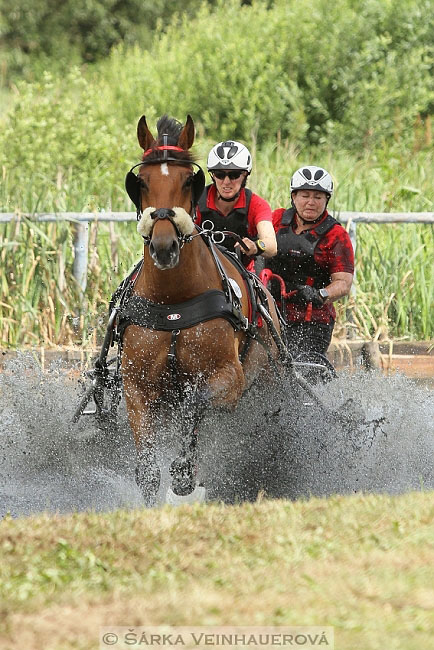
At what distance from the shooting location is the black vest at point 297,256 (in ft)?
26.6

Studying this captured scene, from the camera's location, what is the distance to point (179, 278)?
233 inches

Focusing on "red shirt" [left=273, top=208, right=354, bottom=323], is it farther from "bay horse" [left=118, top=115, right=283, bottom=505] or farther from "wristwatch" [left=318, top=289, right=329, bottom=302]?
"bay horse" [left=118, top=115, right=283, bottom=505]

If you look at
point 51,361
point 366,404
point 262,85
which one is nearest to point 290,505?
point 366,404

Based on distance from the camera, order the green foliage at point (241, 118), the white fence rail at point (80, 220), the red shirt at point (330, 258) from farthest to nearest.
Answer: the green foliage at point (241, 118) → the white fence rail at point (80, 220) → the red shirt at point (330, 258)

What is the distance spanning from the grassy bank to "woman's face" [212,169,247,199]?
2.26 meters

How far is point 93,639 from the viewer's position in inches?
145

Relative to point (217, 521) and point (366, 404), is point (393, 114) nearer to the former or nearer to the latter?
point (366, 404)

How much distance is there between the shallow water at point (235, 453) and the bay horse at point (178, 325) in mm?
192

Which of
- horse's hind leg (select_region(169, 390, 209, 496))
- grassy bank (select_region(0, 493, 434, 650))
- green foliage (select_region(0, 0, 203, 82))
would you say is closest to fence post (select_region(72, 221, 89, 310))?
horse's hind leg (select_region(169, 390, 209, 496))

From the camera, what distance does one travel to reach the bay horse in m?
5.77

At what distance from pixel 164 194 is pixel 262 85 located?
13342 millimetres

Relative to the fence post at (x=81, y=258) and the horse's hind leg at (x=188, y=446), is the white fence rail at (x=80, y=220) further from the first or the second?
the horse's hind leg at (x=188, y=446)

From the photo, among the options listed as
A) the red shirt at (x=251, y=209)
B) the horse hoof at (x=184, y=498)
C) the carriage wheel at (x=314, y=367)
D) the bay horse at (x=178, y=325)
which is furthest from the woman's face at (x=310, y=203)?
the horse hoof at (x=184, y=498)

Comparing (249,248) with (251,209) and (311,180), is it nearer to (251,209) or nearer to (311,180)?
(251,209)
